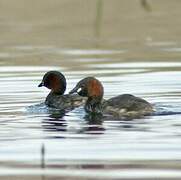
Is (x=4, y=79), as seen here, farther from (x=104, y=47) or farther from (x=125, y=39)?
(x=125, y=39)

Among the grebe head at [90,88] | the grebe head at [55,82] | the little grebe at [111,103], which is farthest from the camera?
the grebe head at [55,82]

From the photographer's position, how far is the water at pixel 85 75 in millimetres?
10406

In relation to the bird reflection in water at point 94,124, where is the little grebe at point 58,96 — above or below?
above

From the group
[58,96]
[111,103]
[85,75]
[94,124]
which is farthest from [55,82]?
[94,124]

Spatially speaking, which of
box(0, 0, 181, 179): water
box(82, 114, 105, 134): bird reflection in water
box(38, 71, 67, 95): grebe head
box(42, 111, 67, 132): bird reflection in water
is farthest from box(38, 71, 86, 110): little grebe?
box(82, 114, 105, 134): bird reflection in water

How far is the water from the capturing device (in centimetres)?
1041

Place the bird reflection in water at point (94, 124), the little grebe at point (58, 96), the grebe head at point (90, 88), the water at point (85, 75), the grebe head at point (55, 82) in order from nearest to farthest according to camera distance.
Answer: the water at point (85, 75)
the bird reflection in water at point (94, 124)
the grebe head at point (90, 88)
the little grebe at point (58, 96)
the grebe head at point (55, 82)

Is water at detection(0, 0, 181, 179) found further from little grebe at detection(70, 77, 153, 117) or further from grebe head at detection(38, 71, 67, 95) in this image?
grebe head at detection(38, 71, 67, 95)

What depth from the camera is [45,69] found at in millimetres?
19484

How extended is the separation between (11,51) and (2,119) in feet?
30.1

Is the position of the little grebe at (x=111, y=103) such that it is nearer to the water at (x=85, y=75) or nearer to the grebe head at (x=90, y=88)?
the grebe head at (x=90, y=88)

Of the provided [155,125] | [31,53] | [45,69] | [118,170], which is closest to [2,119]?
[155,125]

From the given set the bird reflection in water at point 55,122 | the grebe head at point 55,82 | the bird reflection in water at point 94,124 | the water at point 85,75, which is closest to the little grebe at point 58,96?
the grebe head at point 55,82

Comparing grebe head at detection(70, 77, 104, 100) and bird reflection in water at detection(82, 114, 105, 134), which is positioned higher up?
grebe head at detection(70, 77, 104, 100)
